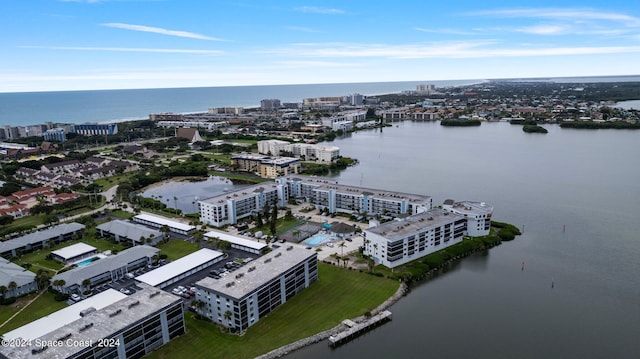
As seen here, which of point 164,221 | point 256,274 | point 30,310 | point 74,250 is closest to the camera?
point 256,274

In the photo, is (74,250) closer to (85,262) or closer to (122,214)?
(85,262)

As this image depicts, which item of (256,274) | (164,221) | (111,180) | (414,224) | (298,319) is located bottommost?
(298,319)

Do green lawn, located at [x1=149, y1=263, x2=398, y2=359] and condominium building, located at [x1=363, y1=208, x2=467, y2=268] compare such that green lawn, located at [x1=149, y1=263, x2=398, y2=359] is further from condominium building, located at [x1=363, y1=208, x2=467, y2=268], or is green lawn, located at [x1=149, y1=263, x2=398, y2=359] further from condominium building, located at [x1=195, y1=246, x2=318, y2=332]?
condominium building, located at [x1=363, y1=208, x2=467, y2=268]

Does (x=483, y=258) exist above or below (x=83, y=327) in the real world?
below

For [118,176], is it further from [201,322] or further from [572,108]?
[572,108]

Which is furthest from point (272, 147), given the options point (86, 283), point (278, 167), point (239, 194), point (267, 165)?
point (86, 283)

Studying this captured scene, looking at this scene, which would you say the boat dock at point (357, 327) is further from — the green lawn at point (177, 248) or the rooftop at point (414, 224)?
A: the green lawn at point (177, 248)

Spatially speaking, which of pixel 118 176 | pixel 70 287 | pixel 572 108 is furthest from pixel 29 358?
pixel 572 108
